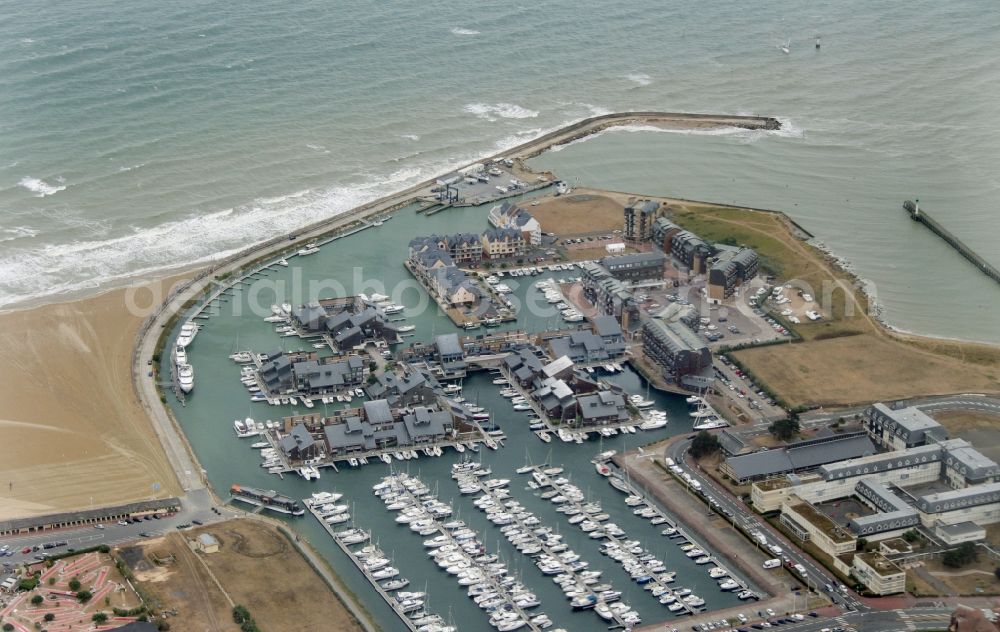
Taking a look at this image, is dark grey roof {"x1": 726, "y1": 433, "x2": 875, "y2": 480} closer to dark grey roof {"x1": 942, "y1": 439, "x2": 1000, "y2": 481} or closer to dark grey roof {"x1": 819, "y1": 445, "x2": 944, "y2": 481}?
dark grey roof {"x1": 819, "y1": 445, "x2": 944, "y2": 481}

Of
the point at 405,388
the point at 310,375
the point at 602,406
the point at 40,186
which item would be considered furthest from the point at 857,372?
the point at 40,186

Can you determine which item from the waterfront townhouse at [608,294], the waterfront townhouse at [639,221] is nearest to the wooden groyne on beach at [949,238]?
the waterfront townhouse at [639,221]

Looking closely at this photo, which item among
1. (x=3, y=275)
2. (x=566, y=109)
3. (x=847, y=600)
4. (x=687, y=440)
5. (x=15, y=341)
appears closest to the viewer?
(x=847, y=600)

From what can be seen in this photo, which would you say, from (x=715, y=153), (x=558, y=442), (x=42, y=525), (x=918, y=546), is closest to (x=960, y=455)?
(x=918, y=546)

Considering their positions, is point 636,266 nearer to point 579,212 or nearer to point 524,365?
point 579,212

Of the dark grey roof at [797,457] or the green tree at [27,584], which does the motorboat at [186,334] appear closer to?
the green tree at [27,584]

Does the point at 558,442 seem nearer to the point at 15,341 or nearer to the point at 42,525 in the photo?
the point at 42,525
